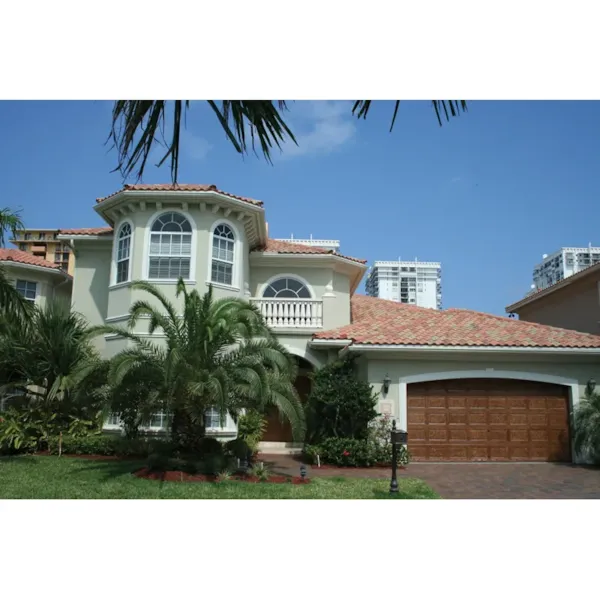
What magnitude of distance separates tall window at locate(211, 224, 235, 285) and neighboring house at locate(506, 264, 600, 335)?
12319mm

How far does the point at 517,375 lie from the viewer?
15570 millimetres

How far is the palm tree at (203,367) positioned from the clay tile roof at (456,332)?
13.0 ft

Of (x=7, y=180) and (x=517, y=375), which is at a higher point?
(x=7, y=180)

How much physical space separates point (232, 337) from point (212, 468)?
8.82 feet

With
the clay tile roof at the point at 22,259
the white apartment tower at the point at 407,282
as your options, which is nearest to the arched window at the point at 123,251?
the clay tile roof at the point at 22,259

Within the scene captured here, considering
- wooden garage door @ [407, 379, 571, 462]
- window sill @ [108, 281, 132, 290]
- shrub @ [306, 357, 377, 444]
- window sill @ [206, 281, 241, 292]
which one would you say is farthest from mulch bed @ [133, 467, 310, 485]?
window sill @ [108, 281, 132, 290]

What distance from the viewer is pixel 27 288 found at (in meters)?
19.8

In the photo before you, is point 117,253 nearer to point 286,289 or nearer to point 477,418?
point 286,289

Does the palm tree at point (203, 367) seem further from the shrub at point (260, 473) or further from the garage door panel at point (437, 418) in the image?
the garage door panel at point (437, 418)

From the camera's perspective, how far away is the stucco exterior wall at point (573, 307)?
2012 centimetres

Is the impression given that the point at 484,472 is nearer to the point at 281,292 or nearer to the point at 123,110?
the point at 281,292

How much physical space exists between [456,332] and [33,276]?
1440 centimetres
